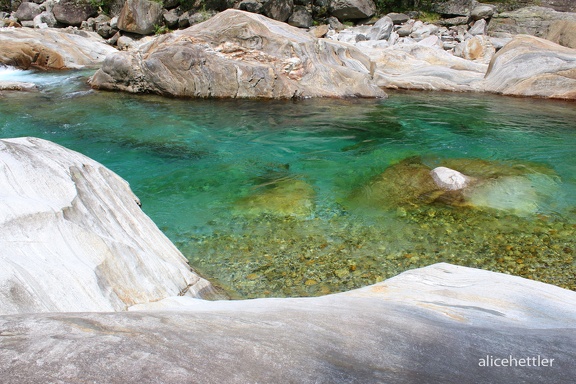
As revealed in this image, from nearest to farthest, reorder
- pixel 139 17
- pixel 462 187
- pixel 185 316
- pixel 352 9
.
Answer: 1. pixel 185 316
2. pixel 462 187
3. pixel 139 17
4. pixel 352 9

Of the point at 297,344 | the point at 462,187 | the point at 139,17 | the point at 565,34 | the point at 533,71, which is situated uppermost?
the point at 565,34

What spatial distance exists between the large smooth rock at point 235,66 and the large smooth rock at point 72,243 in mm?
10173

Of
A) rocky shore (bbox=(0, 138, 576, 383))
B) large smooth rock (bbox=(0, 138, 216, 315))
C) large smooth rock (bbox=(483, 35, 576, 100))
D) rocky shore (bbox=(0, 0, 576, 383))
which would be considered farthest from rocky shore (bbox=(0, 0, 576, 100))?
rocky shore (bbox=(0, 138, 576, 383))

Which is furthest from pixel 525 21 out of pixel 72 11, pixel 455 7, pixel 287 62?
pixel 72 11

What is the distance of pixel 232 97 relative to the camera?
48.7 ft

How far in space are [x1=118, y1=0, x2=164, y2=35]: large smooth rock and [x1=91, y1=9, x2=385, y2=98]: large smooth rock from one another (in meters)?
11.7

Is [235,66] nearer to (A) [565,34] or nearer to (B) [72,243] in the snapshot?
(B) [72,243]

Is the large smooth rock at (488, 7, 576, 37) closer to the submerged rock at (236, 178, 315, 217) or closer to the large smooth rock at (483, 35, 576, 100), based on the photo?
the large smooth rock at (483, 35, 576, 100)

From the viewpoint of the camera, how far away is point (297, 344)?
2.35 m

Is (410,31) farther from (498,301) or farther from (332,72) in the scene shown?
(498,301)

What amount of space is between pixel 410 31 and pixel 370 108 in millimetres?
12673

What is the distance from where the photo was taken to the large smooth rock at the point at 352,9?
90.4 ft

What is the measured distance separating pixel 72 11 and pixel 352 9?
55.3 ft

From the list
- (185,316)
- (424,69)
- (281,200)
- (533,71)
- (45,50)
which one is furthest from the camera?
(45,50)
